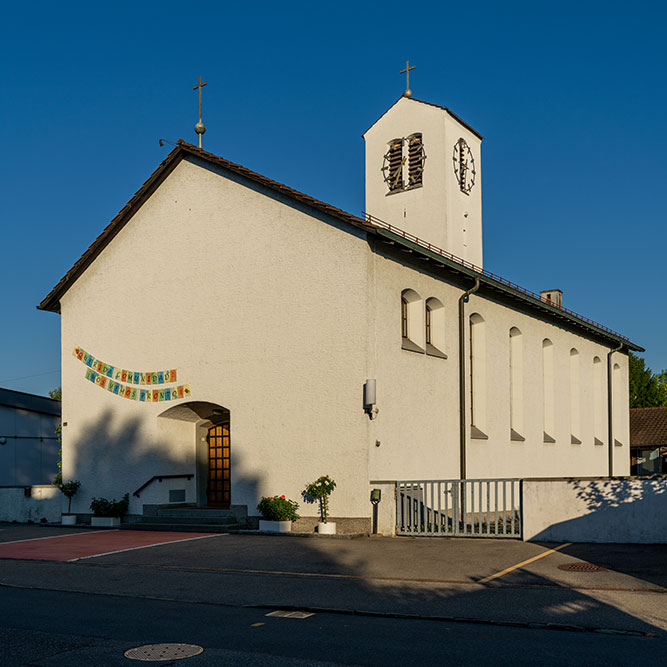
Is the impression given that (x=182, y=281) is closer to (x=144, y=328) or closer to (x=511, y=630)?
(x=144, y=328)

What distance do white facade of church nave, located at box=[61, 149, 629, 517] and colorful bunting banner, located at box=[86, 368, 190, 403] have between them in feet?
0.75

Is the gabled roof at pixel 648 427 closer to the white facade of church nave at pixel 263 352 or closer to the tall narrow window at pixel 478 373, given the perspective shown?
the white facade of church nave at pixel 263 352

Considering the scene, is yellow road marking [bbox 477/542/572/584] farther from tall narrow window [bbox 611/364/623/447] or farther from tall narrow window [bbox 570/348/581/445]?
tall narrow window [bbox 611/364/623/447]

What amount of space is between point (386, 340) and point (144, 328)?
705cm

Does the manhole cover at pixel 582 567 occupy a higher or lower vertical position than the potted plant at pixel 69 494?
higher

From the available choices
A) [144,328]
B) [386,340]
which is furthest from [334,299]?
[144,328]

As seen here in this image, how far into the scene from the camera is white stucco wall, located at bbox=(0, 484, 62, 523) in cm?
2298

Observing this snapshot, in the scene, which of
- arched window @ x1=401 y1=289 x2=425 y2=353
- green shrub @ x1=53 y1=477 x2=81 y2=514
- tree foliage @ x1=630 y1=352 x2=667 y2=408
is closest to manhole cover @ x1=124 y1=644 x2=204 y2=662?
arched window @ x1=401 y1=289 x2=425 y2=353

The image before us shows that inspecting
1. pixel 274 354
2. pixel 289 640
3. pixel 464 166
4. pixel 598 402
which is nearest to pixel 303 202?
pixel 274 354

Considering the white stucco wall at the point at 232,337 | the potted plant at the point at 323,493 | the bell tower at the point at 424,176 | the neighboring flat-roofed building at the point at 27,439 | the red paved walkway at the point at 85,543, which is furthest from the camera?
the bell tower at the point at 424,176

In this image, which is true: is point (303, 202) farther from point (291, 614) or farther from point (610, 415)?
point (610, 415)

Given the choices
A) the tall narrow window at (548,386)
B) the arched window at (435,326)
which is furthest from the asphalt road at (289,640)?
the tall narrow window at (548,386)

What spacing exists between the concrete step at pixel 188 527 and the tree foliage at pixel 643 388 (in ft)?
155

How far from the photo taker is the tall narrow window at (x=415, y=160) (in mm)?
32406
